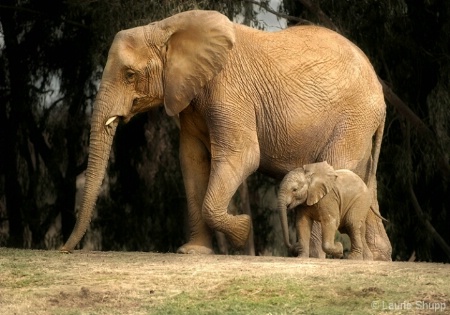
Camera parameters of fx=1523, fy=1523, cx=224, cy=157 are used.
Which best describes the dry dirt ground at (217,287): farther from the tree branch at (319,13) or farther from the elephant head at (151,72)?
the tree branch at (319,13)

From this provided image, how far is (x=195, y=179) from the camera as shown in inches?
588

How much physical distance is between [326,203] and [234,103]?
1371 mm

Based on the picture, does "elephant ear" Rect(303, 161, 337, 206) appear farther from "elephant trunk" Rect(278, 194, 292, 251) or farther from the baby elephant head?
"elephant trunk" Rect(278, 194, 292, 251)

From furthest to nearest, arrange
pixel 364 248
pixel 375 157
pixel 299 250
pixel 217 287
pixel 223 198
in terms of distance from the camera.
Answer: pixel 375 157 < pixel 364 248 < pixel 223 198 < pixel 299 250 < pixel 217 287

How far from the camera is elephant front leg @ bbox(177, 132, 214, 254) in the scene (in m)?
14.9

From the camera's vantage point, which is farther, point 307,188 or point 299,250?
point 299,250

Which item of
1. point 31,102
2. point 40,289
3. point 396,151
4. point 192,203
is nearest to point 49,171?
point 31,102

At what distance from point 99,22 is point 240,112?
5.91 m

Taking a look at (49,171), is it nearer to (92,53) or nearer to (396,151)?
(92,53)

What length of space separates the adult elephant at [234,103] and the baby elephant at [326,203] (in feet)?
2.05

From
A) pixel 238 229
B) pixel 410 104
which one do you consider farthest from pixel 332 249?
pixel 410 104

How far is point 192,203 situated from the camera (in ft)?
48.9

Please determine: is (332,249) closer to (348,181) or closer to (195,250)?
(348,181)

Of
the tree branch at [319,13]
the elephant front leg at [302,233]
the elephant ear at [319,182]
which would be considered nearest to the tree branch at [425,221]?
the tree branch at [319,13]
